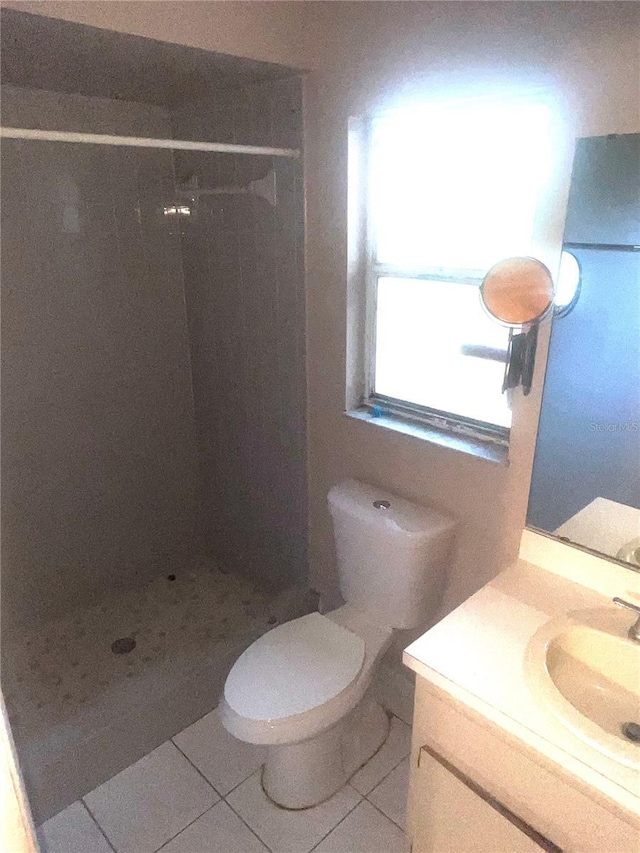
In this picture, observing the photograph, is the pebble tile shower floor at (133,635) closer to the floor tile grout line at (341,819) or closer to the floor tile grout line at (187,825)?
the floor tile grout line at (187,825)

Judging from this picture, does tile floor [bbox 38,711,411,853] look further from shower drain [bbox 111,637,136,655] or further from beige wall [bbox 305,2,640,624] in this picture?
beige wall [bbox 305,2,640,624]

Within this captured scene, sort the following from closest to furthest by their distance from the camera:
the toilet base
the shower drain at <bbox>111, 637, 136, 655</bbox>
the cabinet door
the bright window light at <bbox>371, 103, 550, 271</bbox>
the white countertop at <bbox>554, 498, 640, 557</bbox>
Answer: the cabinet door < the white countertop at <bbox>554, 498, 640, 557</bbox> < the bright window light at <bbox>371, 103, 550, 271</bbox> < the toilet base < the shower drain at <bbox>111, 637, 136, 655</bbox>

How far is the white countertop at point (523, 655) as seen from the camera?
0.98 meters

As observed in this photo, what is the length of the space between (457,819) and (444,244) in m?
1.42

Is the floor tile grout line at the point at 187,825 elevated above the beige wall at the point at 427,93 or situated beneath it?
situated beneath

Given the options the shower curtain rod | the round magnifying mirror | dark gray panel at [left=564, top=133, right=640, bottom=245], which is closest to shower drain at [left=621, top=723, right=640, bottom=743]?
the round magnifying mirror

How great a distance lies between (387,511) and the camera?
5.71ft

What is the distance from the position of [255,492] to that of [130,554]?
62 cm

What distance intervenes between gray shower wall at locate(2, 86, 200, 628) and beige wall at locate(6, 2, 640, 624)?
0.71 m

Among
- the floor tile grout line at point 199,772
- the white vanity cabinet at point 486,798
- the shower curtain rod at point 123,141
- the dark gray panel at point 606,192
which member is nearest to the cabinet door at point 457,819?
the white vanity cabinet at point 486,798

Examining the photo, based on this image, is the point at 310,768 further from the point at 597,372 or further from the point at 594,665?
the point at 597,372

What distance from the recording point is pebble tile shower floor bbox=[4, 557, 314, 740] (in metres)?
1.97

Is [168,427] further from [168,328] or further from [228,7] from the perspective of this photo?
[228,7]

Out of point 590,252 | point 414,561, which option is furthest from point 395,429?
point 590,252
